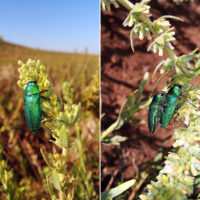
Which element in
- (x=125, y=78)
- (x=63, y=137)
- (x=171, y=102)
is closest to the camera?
(x=63, y=137)

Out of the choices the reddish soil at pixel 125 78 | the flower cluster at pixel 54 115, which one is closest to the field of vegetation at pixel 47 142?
the flower cluster at pixel 54 115

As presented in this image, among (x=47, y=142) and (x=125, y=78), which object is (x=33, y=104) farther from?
(x=125, y=78)

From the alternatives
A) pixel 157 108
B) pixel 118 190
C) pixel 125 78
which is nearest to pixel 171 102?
pixel 157 108

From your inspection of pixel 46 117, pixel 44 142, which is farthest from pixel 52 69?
pixel 46 117

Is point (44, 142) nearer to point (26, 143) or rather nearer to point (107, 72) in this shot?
point (26, 143)

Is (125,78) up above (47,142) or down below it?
above

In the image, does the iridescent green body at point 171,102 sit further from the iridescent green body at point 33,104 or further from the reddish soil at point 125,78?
the reddish soil at point 125,78

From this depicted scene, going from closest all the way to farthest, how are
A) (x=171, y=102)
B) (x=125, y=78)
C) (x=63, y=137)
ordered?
(x=63, y=137)
(x=171, y=102)
(x=125, y=78)
